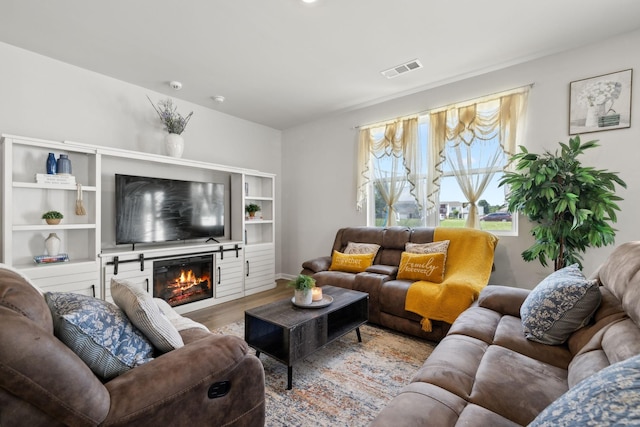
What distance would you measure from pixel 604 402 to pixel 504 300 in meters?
1.63

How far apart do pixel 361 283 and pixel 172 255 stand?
2.24m

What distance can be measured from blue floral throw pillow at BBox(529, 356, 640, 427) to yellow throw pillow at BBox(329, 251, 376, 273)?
2705 millimetres

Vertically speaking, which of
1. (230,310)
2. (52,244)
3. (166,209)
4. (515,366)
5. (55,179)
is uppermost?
(55,179)

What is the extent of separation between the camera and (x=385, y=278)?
3018 mm

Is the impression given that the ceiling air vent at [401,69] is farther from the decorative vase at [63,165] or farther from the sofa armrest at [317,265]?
the decorative vase at [63,165]

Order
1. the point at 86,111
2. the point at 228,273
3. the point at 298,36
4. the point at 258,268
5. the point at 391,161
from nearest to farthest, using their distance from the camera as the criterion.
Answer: the point at 298,36 → the point at 86,111 → the point at 228,273 → the point at 391,161 → the point at 258,268

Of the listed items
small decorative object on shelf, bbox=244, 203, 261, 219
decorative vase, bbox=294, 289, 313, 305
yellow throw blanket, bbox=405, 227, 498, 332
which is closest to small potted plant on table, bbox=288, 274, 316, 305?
decorative vase, bbox=294, 289, 313, 305

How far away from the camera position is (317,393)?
190 cm

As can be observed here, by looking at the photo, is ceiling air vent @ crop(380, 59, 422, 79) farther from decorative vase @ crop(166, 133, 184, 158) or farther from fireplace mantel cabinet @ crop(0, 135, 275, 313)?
decorative vase @ crop(166, 133, 184, 158)

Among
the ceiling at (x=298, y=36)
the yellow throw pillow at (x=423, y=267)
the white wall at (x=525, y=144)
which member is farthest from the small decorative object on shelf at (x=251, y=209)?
→ the yellow throw pillow at (x=423, y=267)

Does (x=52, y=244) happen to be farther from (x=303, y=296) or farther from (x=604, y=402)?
(x=604, y=402)

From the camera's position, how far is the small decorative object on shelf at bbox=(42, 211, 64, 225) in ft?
8.75

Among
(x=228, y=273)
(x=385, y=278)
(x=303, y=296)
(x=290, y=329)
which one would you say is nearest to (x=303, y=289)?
(x=303, y=296)

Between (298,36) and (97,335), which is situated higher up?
(298,36)
